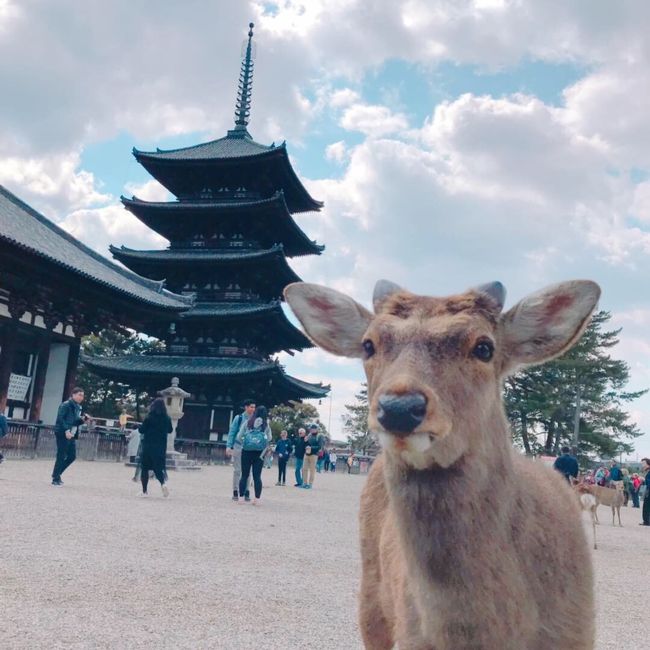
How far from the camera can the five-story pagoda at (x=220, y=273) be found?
30578 millimetres

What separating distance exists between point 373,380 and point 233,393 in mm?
29089

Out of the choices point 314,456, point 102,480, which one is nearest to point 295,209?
point 314,456

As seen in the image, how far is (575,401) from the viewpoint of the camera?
151 ft

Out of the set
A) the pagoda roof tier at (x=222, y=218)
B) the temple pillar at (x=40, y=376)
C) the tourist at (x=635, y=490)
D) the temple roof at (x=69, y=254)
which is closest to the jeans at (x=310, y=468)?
the temple roof at (x=69, y=254)

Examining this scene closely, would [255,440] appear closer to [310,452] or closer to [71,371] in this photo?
[310,452]

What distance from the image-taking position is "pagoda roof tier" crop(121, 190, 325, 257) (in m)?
31.5

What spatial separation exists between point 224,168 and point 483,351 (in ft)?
105

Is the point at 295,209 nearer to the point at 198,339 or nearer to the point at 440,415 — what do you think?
the point at 198,339

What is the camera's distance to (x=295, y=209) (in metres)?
37.6

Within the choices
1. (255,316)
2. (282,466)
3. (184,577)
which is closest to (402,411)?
(184,577)

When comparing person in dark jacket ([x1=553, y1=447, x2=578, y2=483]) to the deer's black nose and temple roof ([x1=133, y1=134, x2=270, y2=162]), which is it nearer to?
the deer's black nose

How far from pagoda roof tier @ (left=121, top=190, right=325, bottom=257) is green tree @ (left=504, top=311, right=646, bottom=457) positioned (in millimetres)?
19636

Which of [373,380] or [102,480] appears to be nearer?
[373,380]

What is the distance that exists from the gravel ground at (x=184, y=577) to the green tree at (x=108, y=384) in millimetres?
36938
